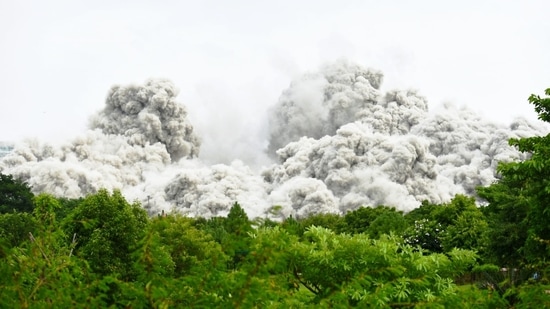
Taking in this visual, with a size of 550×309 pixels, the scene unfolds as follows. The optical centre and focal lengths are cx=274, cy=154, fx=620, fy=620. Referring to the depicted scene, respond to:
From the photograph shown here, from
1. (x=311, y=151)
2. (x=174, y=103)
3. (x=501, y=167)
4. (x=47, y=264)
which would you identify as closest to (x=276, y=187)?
(x=311, y=151)

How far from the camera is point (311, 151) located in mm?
90438

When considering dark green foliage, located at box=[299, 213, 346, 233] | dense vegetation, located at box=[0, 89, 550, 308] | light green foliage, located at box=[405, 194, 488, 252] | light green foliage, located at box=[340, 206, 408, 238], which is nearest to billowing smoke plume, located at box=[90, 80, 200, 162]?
dark green foliage, located at box=[299, 213, 346, 233]

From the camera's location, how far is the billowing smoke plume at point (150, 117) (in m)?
92.7

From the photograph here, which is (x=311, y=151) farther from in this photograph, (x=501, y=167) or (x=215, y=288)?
(x=215, y=288)

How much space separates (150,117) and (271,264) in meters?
89.5

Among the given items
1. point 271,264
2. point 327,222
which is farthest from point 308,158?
point 271,264

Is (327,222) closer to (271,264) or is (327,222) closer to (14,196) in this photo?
(14,196)

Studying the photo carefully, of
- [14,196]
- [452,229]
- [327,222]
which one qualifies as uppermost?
[327,222]

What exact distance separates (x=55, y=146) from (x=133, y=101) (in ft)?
45.2

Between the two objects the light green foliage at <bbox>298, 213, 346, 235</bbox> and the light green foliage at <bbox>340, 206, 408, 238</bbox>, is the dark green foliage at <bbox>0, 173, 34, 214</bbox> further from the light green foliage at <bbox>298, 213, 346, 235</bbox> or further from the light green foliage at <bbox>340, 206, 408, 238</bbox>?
the light green foliage at <bbox>340, 206, 408, 238</bbox>

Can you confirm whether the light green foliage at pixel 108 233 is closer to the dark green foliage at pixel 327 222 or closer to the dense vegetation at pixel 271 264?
the dense vegetation at pixel 271 264

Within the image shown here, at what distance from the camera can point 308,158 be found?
299 ft

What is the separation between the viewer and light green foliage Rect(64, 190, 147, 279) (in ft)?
75.1

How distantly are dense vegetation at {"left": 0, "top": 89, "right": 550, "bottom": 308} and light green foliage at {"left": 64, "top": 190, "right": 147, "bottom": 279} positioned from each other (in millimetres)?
48
